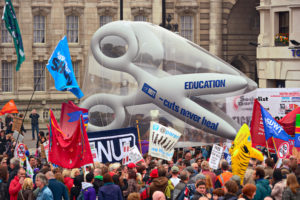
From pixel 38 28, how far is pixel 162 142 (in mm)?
26595

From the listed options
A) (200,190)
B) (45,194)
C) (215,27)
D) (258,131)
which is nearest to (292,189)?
(200,190)

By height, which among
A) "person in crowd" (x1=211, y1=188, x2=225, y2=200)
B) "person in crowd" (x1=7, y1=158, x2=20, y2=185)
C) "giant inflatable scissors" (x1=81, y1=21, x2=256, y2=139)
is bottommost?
Answer: "person in crowd" (x1=7, y1=158, x2=20, y2=185)

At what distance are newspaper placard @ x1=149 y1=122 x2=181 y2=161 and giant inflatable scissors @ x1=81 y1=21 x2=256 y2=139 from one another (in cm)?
321

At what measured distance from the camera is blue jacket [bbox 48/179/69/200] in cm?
1598

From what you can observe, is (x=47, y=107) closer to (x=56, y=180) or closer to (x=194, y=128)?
(x=194, y=128)

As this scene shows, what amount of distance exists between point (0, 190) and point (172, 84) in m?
8.07

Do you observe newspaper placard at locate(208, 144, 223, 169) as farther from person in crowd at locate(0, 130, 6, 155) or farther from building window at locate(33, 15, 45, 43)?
building window at locate(33, 15, 45, 43)

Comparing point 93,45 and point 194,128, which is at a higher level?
point 93,45

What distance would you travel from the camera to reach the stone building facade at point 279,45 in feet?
123

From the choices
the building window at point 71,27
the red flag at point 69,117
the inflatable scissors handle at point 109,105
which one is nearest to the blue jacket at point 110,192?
the red flag at point 69,117

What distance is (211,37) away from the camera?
47.4m

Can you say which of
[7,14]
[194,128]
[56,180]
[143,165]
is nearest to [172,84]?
[194,128]

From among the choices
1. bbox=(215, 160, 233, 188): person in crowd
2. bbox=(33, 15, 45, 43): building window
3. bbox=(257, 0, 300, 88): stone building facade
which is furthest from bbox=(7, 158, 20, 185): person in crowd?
bbox=(33, 15, 45, 43): building window

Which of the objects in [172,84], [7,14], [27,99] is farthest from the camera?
[27,99]
